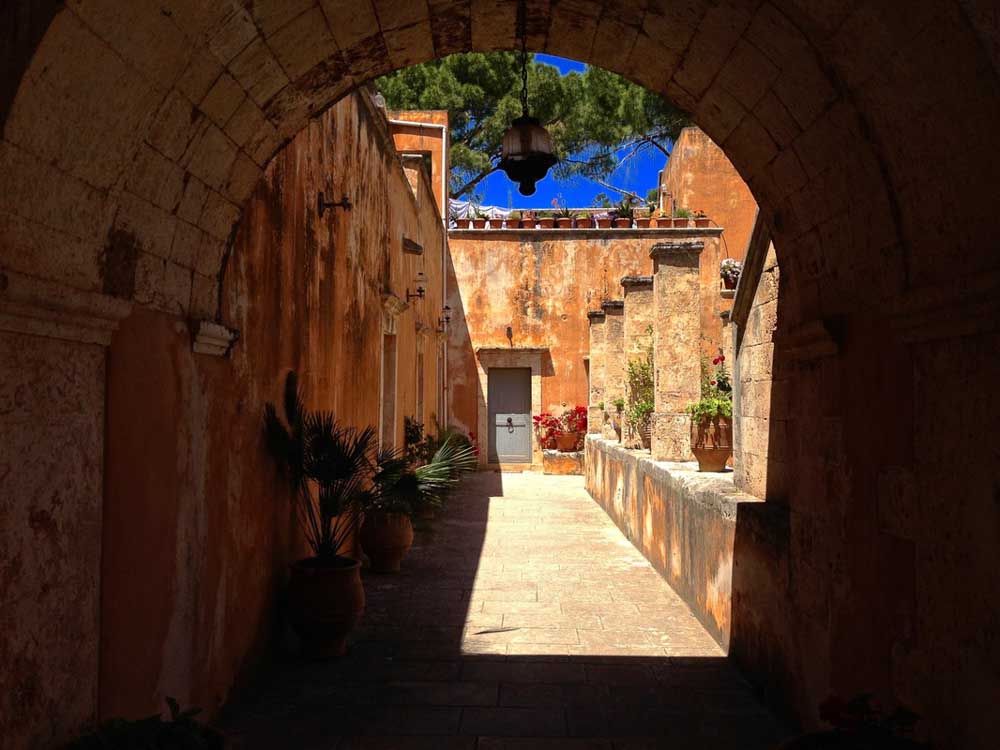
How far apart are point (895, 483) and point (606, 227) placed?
14.5 m

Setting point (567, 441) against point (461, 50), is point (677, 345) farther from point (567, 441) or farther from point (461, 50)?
point (567, 441)

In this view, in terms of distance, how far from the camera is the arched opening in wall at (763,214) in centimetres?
228

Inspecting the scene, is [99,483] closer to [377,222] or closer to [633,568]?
[633,568]

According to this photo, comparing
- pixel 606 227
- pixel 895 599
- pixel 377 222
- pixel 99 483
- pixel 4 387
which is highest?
pixel 606 227

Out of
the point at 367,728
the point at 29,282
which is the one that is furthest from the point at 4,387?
the point at 367,728

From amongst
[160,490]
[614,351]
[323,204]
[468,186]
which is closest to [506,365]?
[614,351]

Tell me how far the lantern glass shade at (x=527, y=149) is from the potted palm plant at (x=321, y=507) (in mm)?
1794

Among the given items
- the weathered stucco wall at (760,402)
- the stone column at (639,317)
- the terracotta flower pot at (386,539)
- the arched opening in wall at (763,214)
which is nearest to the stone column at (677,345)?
the stone column at (639,317)

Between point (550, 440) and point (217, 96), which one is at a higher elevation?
point (217, 96)

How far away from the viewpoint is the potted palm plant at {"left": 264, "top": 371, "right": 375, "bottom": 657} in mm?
4520

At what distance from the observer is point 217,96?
10.0 ft

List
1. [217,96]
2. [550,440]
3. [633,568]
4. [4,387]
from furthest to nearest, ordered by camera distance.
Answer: [550,440] → [633,568] → [217,96] → [4,387]

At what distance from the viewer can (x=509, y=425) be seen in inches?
661

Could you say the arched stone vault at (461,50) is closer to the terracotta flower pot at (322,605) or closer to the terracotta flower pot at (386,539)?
the terracotta flower pot at (322,605)
